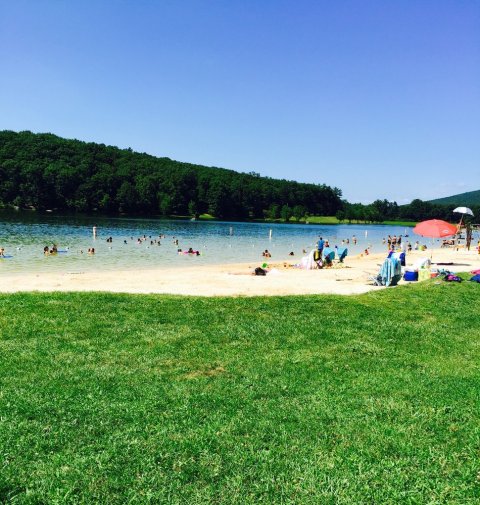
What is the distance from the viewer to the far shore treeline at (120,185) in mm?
126375

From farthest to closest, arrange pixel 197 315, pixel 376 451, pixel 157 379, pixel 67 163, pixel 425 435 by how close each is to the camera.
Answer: pixel 67 163
pixel 197 315
pixel 157 379
pixel 425 435
pixel 376 451

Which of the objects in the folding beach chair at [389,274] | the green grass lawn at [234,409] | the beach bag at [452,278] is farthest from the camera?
the folding beach chair at [389,274]

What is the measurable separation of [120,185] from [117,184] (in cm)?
98

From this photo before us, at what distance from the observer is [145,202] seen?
457 feet

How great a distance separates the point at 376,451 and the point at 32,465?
3.30 meters

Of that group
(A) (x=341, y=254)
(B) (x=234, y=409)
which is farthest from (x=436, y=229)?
(B) (x=234, y=409)

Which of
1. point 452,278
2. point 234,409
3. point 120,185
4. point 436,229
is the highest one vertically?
point 120,185

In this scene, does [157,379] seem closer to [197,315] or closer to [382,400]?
[382,400]

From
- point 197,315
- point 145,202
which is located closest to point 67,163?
point 145,202

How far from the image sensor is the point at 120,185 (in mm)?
138000

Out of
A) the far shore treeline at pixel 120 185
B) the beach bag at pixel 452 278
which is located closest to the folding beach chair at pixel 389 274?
the beach bag at pixel 452 278

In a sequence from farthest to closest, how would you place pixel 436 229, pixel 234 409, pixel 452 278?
pixel 436 229 < pixel 452 278 < pixel 234 409

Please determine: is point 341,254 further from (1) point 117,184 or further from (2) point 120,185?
(1) point 117,184

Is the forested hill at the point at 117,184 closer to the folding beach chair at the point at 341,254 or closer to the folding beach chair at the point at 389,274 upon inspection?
the folding beach chair at the point at 341,254
